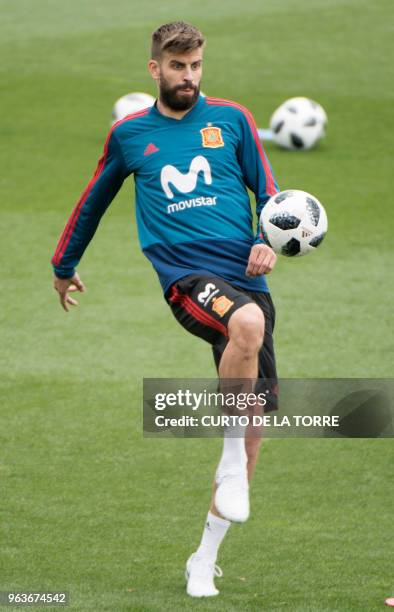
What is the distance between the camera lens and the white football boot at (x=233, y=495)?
227 inches

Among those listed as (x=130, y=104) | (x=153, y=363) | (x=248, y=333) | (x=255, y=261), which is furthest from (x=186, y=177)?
(x=130, y=104)

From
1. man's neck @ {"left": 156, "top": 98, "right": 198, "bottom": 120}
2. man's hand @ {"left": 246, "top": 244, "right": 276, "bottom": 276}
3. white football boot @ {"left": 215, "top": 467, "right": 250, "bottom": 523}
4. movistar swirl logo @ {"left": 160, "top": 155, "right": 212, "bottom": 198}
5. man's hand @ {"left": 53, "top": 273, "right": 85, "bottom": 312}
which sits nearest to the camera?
white football boot @ {"left": 215, "top": 467, "right": 250, "bottom": 523}

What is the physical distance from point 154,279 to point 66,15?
13.6m

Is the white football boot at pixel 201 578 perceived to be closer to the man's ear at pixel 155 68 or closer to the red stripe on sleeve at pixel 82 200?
the red stripe on sleeve at pixel 82 200

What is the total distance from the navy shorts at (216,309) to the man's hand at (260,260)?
0.14 meters

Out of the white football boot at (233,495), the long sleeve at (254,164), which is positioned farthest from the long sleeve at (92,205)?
the white football boot at (233,495)

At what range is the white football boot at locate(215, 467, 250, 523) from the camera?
18.9 feet

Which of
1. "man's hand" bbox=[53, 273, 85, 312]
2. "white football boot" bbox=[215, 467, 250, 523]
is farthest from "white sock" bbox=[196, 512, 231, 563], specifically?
"man's hand" bbox=[53, 273, 85, 312]

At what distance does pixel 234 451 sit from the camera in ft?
19.5

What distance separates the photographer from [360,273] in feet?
40.2

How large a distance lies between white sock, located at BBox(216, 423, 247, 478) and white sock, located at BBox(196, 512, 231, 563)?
0.29 metres

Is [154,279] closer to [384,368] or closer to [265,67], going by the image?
[384,368]

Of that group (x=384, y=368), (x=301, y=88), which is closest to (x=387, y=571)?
(x=384, y=368)

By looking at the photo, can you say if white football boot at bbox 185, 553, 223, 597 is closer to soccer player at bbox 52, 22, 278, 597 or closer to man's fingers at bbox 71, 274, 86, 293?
soccer player at bbox 52, 22, 278, 597
